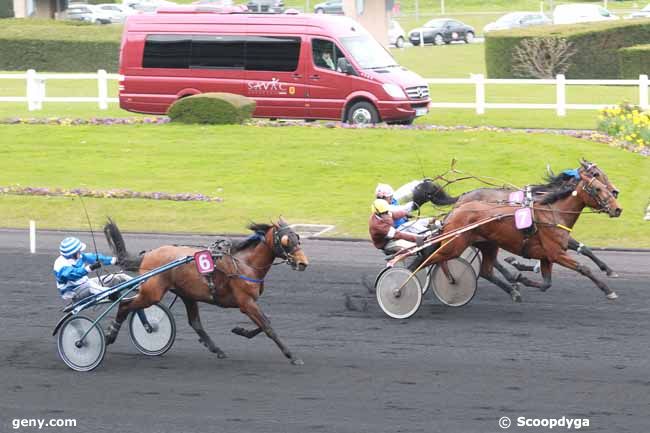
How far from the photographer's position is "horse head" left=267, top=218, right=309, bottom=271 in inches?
345

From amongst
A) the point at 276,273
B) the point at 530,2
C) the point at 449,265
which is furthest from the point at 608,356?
the point at 530,2

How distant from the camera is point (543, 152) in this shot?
1859cm

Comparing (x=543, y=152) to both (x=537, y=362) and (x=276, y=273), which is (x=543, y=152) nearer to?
(x=276, y=273)

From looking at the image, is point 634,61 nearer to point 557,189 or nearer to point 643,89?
point 643,89

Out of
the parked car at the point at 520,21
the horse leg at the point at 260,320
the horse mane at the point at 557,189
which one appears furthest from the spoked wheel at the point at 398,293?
the parked car at the point at 520,21

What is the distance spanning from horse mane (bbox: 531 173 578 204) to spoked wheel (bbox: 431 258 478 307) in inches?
41.4

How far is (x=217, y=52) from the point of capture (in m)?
22.5

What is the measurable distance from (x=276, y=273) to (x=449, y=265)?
2.54m

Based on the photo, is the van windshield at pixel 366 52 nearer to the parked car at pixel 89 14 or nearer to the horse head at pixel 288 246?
the horse head at pixel 288 246

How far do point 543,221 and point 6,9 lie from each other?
4375 centimetres

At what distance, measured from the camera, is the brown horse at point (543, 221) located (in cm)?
1082

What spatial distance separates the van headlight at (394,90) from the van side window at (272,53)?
1914 millimetres

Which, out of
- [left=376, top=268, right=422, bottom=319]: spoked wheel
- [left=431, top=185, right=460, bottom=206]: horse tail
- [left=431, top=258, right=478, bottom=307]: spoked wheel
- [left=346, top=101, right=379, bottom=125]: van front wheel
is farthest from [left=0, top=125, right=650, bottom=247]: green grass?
[left=376, top=268, right=422, bottom=319]: spoked wheel

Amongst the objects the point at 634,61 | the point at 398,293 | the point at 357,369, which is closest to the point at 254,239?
the point at 357,369
